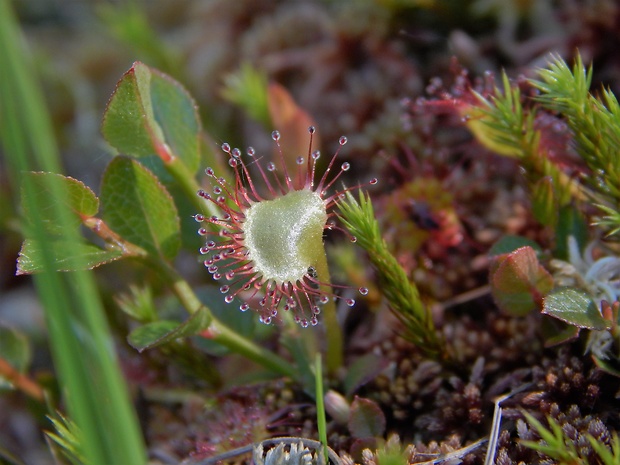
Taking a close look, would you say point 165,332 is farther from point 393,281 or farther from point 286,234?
point 393,281

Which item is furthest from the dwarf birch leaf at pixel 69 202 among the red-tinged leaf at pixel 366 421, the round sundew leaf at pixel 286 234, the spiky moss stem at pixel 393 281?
the red-tinged leaf at pixel 366 421

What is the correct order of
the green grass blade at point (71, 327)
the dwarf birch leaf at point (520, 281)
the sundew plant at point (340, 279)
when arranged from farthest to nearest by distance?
1. the dwarf birch leaf at point (520, 281)
2. the sundew plant at point (340, 279)
3. the green grass blade at point (71, 327)

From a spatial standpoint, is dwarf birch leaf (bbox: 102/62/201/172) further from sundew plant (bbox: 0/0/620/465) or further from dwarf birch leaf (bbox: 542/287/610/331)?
dwarf birch leaf (bbox: 542/287/610/331)

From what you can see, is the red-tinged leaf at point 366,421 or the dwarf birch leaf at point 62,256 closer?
the dwarf birch leaf at point 62,256

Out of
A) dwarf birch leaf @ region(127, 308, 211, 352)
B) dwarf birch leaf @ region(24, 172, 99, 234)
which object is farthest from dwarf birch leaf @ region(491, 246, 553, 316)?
dwarf birch leaf @ region(24, 172, 99, 234)

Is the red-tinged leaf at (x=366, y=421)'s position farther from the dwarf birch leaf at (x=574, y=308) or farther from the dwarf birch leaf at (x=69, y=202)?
the dwarf birch leaf at (x=69, y=202)

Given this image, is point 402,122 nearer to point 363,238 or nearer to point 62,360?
point 363,238

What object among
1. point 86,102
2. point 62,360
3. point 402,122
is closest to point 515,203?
point 402,122

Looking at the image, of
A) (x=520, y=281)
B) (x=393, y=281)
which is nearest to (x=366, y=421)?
(x=393, y=281)
